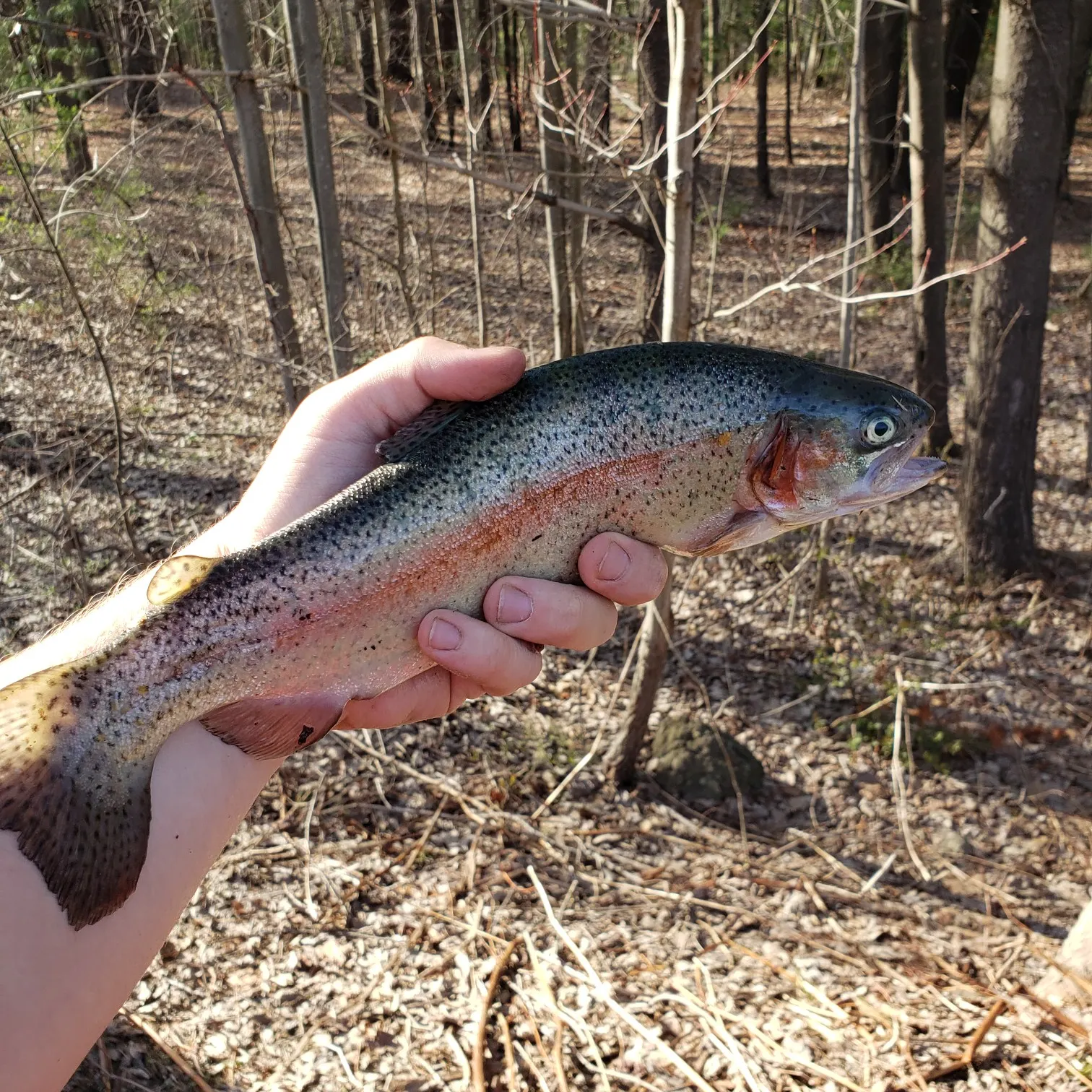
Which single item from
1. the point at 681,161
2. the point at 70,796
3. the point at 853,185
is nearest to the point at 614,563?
the point at 70,796

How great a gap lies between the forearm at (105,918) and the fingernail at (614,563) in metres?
1.09

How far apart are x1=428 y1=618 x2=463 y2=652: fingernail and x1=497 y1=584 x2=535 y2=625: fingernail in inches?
5.7

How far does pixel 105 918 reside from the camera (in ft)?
6.79

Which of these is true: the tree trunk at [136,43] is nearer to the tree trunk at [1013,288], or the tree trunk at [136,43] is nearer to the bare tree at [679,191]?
the bare tree at [679,191]

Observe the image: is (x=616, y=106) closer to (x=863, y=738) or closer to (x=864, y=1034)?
(x=863, y=738)

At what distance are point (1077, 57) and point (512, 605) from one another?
22940 millimetres

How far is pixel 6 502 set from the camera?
6441 mm

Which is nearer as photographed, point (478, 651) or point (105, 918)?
point (105, 918)

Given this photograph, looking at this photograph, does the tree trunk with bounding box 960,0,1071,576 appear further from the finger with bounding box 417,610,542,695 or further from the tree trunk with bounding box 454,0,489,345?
the finger with bounding box 417,610,542,695

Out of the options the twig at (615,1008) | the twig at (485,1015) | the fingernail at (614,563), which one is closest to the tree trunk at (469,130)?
the twig at (615,1008)

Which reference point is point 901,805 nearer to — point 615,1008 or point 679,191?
point 615,1008

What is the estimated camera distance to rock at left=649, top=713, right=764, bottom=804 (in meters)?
6.66

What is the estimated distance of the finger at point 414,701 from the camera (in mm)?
3135

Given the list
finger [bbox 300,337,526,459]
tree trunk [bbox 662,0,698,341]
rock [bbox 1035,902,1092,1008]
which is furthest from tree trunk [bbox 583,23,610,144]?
rock [bbox 1035,902,1092,1008]
